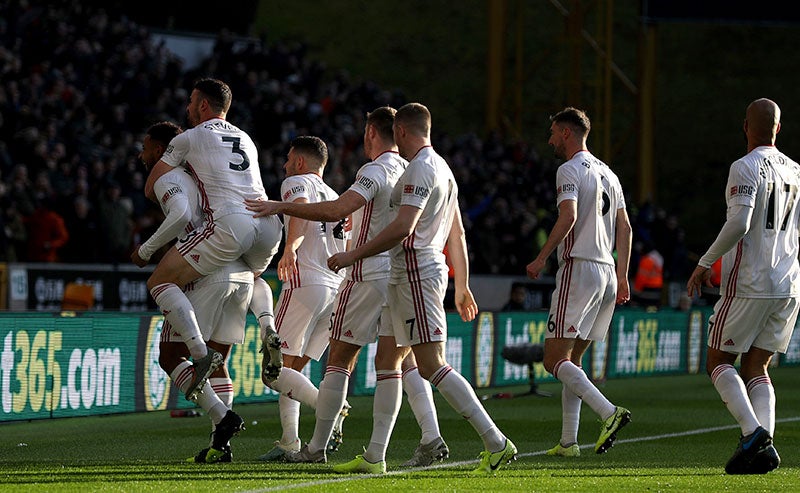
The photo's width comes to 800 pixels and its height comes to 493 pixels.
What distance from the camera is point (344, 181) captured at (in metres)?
24.5

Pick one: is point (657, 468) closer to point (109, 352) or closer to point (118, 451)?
point (118, 451)

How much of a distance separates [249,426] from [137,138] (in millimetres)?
10843

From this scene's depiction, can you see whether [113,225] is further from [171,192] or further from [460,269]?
[460,269]

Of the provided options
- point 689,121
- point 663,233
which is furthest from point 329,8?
point 663,233

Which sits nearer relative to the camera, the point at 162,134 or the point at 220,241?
the point at 220,241

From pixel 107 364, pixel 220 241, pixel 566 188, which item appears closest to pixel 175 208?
pixel 220 241

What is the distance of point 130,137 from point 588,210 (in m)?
13.2

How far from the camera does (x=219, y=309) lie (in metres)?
8.96

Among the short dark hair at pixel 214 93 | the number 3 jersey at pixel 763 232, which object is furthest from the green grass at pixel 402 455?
the short dark hair at pixel 214 93

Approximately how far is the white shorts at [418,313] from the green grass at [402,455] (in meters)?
0.82

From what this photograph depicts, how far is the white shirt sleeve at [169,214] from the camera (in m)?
8.63

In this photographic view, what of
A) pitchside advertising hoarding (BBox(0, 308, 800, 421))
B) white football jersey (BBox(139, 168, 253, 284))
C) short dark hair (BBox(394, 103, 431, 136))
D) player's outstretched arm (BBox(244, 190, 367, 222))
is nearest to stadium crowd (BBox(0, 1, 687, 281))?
pitchside advertising hoarding (BBox(0, 308, 800, 421))

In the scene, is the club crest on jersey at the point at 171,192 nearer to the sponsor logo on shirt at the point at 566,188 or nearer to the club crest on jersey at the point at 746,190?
the sponsor logo on shirt at the point at 566,188

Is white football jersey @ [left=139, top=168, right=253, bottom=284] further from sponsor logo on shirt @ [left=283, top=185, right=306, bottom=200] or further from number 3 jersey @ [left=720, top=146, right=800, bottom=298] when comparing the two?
number 3 jersey @ [left=720, top=146, right=800, bottom=298]
